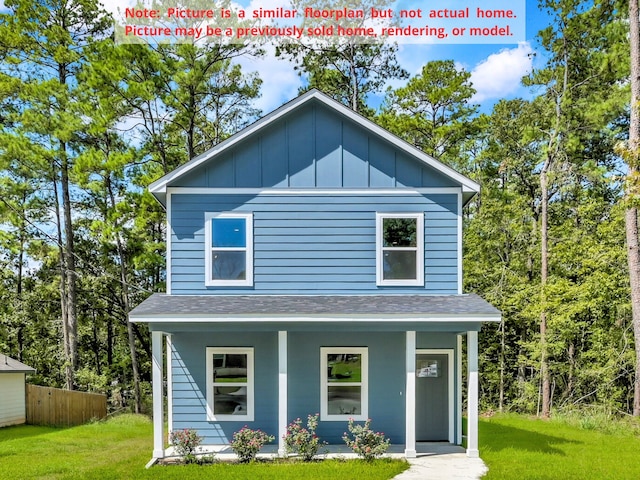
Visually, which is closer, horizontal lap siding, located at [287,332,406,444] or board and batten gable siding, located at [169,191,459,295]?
horizontal lap siding, located at [287,332,406,444]

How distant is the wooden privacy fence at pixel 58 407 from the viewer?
53.4 ft

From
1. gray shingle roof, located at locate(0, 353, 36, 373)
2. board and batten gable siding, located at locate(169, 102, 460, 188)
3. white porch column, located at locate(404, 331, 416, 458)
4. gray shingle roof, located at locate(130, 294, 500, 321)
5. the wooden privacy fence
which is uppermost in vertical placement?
board and batten gable siding, located at locate(169, 102, 460, 188)

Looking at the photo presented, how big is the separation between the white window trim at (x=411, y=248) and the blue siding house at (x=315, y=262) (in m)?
0.03

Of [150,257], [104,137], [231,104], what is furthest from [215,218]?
[231,104]

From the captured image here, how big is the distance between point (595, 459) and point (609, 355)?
7700mm

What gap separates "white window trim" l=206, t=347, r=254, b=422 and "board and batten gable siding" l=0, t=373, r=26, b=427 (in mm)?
9343

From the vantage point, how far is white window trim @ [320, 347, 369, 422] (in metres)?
10.2

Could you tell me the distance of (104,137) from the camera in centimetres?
1831

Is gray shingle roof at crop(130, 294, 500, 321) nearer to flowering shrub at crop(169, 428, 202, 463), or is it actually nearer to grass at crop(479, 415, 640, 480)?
flowering shrub at crop(169, 428, 202, 463)

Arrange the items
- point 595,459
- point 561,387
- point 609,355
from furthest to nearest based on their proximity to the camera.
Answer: point 561,387 < point 609,355 < point 595,459

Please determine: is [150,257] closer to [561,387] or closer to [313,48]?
[313,48]

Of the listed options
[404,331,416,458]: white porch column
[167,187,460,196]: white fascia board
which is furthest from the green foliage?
[404,331,416,458]: white porch column

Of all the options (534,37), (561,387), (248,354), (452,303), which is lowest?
(561,387)

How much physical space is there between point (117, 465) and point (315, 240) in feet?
18.7
